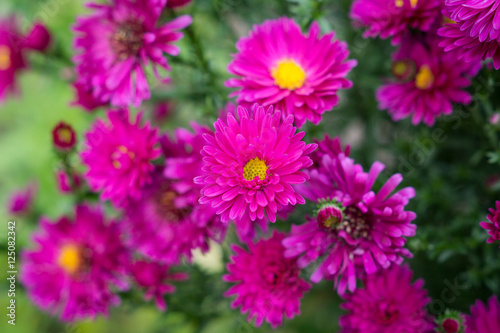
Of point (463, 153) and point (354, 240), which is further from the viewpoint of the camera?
point (463, 153)

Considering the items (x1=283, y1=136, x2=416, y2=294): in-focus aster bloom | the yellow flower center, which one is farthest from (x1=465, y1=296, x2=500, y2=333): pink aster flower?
the yellow flower center

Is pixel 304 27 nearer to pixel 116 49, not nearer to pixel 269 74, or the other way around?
pixel 269 74

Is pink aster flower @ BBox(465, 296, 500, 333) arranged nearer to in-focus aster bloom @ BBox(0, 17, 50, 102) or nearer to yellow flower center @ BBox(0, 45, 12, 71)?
in-focus aster bloom @ BBox(0, 17, 50, 102)

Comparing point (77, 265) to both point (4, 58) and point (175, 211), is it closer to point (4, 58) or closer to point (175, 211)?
point (175, 211)

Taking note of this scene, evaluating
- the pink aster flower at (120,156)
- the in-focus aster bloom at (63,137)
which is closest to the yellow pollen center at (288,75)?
the pink aster flower at (120,156)

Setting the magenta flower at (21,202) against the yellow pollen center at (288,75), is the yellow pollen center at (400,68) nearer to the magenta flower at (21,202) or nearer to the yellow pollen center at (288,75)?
the yellow pollen center at (288,75)

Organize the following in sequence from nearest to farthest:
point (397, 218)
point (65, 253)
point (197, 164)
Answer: point (397, 218) → point (197, 164) → point (65, 253)


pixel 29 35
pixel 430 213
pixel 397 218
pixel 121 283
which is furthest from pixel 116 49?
pixel 430 213
